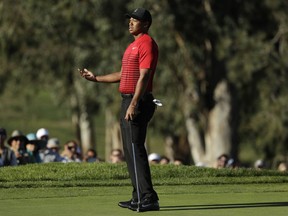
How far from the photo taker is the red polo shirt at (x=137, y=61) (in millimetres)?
8836

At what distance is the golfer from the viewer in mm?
8828

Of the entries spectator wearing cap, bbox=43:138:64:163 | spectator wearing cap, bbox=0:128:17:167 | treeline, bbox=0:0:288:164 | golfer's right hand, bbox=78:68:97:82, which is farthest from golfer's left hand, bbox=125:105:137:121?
treeline, bbox=0:0:288:164

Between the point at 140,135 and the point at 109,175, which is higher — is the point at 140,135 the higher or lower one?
the higher one

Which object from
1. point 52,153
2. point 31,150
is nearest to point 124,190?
point 31,150

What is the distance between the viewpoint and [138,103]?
890cm

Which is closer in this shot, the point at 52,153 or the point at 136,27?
the point at 136,27

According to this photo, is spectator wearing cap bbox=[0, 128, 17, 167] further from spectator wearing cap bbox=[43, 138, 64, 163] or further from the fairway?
the fairway

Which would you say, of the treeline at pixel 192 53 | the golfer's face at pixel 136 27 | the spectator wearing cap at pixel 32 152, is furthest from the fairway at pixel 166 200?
the treeline at pixel 192 53

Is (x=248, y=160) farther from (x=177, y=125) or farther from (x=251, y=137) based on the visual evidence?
(x=177, y=125)

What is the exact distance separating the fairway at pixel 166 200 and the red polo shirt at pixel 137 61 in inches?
42.5

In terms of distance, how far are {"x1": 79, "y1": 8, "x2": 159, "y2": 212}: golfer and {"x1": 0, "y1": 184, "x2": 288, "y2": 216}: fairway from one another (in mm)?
219

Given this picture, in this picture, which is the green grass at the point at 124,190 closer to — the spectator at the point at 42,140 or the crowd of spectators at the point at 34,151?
the crowd of spectators at the point at 34,151

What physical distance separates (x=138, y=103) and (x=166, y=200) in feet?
3.94

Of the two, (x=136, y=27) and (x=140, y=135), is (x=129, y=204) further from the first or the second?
(x=136, y=27)
